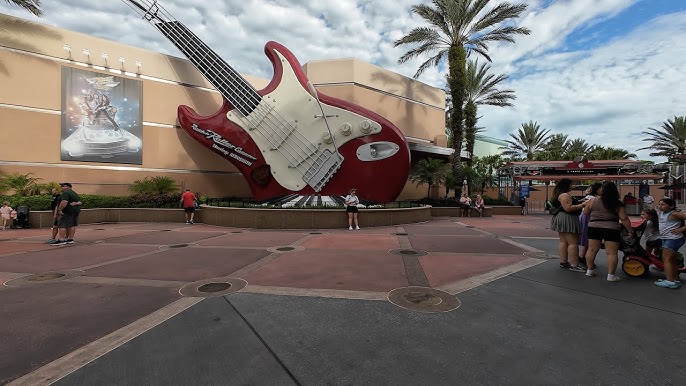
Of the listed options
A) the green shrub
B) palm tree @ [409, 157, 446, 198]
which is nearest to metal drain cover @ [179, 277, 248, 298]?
the green shrub

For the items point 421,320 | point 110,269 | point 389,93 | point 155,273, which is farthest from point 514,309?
point 389,93

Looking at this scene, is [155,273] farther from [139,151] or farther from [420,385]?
[139,151]

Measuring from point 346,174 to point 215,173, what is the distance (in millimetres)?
9856

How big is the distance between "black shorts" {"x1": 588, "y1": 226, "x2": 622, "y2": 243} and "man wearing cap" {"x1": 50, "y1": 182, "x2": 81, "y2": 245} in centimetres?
1178

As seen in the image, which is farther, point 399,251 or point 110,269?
point 399,251

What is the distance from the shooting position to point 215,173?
2042 centimetres

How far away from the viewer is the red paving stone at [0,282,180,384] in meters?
2.92

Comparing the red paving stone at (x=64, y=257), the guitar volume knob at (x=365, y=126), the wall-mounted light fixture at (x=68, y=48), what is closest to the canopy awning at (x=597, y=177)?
the guitar volume knob at (x=365, y=126)

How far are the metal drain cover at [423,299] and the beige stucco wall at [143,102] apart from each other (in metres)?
18.2

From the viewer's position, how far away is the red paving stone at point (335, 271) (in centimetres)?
493

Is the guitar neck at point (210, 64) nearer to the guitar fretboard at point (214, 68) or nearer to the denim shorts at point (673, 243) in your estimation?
the guitar fretboard at point (214, 68)

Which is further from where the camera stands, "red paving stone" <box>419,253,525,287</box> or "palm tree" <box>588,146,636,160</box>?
"palm tree" <box>588,146,636,160</box>

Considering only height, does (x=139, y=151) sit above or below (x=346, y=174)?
above

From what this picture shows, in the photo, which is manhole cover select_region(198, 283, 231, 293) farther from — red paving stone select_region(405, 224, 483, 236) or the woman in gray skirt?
red paving stone select_region(405, 224, 483, 236)
